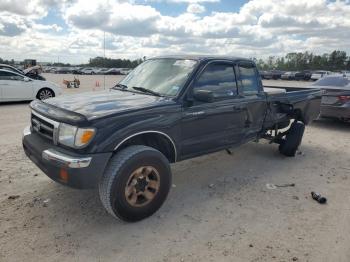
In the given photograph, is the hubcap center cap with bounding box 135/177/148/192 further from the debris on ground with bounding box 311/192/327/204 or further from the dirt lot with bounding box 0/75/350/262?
the debris on ground with bounding box 311/192/327/204

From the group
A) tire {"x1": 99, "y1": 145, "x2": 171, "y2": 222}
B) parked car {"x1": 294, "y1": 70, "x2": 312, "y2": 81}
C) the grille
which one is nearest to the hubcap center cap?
tire {"x1": 99, "y1": 145, "x2": 171, "y2": 222}

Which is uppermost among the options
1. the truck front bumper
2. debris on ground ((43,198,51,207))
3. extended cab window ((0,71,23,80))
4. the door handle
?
extended cab window ((0,71,23,80))

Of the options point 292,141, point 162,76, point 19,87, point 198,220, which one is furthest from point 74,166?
point 19,87

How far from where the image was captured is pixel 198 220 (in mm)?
3934

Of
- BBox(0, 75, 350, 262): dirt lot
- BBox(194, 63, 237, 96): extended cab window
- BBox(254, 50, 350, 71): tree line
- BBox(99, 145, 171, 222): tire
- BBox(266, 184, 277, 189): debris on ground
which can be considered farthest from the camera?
BBox(254, 50, 350, 71): tree line

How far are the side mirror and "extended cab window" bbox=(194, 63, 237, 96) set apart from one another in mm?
160

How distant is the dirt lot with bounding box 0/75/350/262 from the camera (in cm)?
330

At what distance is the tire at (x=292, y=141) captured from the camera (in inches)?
253

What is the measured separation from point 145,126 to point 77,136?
0.78 metres

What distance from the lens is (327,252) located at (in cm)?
336

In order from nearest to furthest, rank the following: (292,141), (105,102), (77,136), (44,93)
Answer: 1. (77,136)
2. (105,102)
3. (292,141)
4. (44,93)

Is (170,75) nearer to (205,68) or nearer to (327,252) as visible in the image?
(205,68)

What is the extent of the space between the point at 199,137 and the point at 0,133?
5437 mm

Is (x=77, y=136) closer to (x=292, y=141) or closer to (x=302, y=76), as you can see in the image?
(x=292, y=141)
